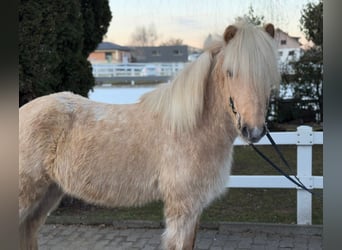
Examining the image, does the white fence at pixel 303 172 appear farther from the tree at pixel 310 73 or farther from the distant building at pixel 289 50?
the tree at pixel 310 73

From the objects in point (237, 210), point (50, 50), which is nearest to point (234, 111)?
point (50, 50)

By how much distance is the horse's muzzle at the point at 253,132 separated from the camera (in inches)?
75.8

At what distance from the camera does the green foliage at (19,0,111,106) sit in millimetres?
4074

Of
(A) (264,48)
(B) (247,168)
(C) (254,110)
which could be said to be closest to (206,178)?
(C) (254,110)

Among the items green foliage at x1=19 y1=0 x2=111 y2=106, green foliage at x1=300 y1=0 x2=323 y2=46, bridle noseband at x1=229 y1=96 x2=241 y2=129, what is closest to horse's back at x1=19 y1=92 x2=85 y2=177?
bridle noseband at x1=229 y1=96 x2=241 y2=129

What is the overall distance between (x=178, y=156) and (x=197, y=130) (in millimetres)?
193

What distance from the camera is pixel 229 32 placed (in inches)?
86.1

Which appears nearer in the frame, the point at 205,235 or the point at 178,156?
the point at 178,156

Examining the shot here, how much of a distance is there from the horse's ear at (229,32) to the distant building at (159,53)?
465cm

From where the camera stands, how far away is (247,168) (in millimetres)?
6613

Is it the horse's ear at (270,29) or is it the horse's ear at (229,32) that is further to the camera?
the horse's ear at (270,29)

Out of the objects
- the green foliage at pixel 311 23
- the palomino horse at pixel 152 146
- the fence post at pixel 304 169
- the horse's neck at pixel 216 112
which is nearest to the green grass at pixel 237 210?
the fence post at pixel 304 169

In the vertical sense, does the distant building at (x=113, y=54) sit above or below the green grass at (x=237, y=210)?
above

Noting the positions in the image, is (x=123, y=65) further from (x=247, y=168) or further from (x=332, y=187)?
(x=332, y=187)
